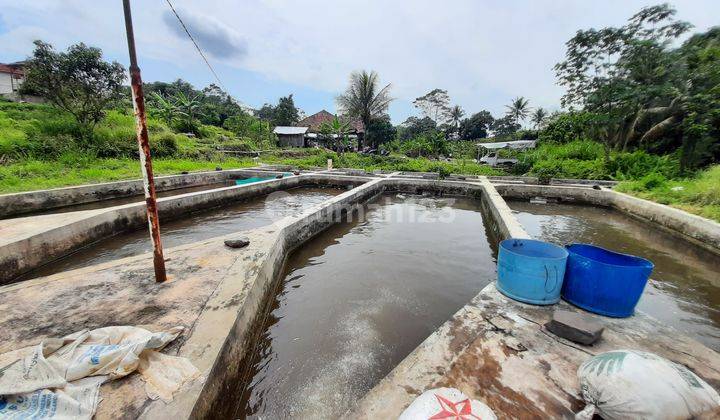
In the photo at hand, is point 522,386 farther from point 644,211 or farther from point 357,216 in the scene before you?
point 644,211

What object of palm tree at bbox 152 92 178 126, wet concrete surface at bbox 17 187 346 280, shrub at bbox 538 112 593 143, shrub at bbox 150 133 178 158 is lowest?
wet concrete surface at bbox 17 187 346 280

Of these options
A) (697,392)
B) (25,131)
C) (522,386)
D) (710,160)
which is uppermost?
(25,131)

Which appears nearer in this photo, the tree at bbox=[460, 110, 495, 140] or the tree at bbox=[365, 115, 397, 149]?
the tree at bbox=[365, 115, 397, 149]

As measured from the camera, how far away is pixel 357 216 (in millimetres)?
8578

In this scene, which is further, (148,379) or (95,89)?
(95,89)

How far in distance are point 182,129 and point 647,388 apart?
2948 cm

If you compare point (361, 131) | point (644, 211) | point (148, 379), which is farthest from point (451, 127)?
point (148, 379)

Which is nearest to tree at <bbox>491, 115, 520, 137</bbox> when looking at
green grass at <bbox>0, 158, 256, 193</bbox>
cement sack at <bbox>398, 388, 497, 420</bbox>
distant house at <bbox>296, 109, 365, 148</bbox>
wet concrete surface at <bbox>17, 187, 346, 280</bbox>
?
distant house at <bbox>296, 109, 365, 148</bbox>

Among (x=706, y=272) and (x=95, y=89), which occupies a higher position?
(x=95, y=89)

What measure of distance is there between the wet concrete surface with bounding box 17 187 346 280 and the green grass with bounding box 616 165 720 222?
10.5 metres

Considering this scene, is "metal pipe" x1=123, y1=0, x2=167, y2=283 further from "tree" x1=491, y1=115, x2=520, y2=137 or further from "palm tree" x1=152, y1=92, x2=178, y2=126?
"tree" x1=491, y1=115, x2=520, y2=137

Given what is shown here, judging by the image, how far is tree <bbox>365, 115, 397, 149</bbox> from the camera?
2998 centimetres

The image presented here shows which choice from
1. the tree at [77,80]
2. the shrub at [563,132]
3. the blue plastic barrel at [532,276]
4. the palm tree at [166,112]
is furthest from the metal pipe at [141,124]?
the palm tree at [166,112]

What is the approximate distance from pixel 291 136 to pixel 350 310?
2884 cm
